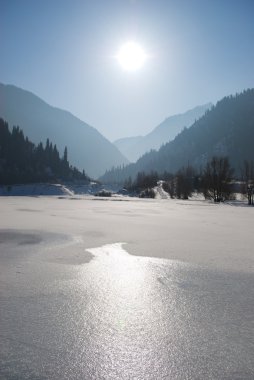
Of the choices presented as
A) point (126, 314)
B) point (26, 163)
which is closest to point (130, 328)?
point (126, 314)

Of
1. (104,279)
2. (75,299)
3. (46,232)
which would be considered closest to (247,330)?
(75,299)

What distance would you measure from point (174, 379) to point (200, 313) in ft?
4.63

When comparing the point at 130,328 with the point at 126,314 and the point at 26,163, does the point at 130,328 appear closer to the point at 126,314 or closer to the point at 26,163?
the point at 126,314

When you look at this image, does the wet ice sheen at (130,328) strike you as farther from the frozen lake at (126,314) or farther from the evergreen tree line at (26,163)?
the evergreen tree line at (26,163)

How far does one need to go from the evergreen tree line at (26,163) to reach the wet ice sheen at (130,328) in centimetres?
16155

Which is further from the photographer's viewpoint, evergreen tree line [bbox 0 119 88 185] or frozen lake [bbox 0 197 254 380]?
evergreen tree line [bbox 0 119 88 185]

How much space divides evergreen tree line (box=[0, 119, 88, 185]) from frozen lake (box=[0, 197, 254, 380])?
16010 centimetres

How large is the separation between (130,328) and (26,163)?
17981 cm

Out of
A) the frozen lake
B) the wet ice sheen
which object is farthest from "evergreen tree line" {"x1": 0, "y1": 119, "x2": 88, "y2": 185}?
the wet ice sheen

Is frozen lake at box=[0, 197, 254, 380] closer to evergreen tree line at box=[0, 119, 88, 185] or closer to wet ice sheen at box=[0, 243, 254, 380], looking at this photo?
wet ice sheen at box=[0, 243, 254, 380]

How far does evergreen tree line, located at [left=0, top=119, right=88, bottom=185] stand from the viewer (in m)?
165

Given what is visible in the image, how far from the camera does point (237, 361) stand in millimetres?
2727

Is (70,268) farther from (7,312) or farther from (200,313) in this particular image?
(200,313)

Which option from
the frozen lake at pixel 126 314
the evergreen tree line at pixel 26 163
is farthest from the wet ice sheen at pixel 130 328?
the evergreen tree line at pixel 26 163
